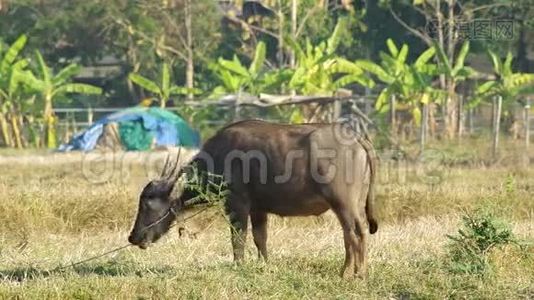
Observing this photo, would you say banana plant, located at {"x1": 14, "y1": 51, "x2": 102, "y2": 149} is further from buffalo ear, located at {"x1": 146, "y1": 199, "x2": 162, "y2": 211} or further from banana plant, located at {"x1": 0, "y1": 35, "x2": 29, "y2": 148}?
buffalo ear, located at {"x1": 146, "y1": 199, "x2": 162, "y2": 211}

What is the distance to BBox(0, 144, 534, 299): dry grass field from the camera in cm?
597

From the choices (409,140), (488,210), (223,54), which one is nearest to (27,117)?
(223,54)

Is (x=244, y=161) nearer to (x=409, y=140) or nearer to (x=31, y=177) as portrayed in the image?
(x=31, y=177)

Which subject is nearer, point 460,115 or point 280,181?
point 280,181

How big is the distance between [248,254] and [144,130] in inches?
654

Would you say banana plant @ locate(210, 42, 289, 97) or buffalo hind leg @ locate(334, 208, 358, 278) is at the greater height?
banana plant @ locate(210, 42, 289, 97)

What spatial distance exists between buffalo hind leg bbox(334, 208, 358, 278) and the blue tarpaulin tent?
55.4 feet

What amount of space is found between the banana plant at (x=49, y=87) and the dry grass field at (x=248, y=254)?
11904 millimetres

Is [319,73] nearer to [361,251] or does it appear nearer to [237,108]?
[237,108]

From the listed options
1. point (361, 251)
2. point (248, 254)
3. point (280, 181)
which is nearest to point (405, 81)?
point (248, 254)

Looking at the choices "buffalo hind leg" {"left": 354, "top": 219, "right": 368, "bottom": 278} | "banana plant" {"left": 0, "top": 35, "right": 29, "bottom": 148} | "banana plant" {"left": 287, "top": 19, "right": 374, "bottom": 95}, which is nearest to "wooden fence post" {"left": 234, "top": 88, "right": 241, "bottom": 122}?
"banana plant" {"left": 287, "top": 19, "right": 374, "bottom": 95}

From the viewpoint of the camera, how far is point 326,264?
691cm

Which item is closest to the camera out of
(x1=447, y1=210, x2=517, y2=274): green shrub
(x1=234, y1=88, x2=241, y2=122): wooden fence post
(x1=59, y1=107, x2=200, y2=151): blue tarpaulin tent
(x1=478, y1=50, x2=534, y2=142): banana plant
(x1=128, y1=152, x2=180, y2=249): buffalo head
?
(x1=447, y1=210, x2=517, y2=274): green shrub

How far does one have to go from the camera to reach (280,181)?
6.89 m
